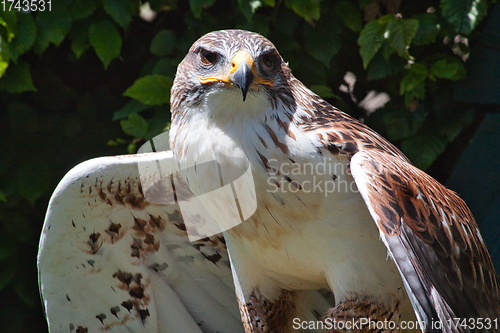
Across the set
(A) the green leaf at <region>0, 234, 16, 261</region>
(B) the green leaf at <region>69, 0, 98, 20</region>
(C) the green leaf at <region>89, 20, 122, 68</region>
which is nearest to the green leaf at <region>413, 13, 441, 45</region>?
(C) the green leaf at <region>89, 20, 122, 68</region>

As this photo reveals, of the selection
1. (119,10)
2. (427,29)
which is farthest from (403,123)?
(119,10)

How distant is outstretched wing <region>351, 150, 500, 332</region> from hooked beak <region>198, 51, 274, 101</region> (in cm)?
39

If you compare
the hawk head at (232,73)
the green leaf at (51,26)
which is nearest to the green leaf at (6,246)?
the green leaf at (51,26)

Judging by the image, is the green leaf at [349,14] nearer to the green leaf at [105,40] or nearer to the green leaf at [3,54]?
the green leaf at [105,40]

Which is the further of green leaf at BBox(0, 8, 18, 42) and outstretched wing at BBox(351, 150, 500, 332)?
green leaf at BBox(0, 8, 18, 42)

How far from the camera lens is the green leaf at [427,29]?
7.85 ft

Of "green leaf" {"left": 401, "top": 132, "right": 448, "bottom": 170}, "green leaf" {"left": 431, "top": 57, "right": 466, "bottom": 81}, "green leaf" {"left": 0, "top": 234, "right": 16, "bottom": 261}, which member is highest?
"green leaf" {"left": 431, "top": 57, "right": 466, "bottom": 81}

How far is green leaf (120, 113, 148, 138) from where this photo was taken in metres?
2.53

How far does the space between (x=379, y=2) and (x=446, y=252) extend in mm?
1604

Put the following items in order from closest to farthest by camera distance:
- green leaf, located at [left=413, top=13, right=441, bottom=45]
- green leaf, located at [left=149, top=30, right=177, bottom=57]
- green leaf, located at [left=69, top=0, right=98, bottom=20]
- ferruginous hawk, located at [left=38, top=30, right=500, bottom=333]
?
ferruginous hawk, located at [left=38, top=30, right=500, bottom=333], green leaf, located at [left=413, top=13, right=441, bottom=45], green leaf, located at [left=69, top=0, right=98, bottom=20], green leaf, located at [left=149, top=30, right=177, bottom=57]

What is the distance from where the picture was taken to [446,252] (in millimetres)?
1479

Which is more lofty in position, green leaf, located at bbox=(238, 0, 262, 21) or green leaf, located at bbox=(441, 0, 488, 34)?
green leaf, located at bbox=(441, 0, 488, 34)

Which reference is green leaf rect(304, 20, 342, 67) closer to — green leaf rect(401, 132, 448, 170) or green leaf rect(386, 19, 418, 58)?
green leaf rect(386, 19, 418, 58)

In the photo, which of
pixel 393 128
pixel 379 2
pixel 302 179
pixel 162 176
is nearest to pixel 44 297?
pixel 162 176
